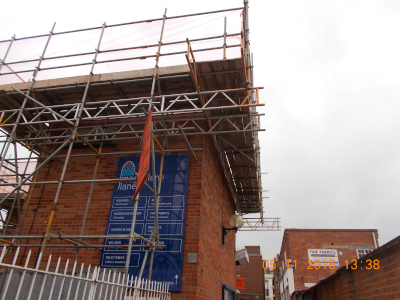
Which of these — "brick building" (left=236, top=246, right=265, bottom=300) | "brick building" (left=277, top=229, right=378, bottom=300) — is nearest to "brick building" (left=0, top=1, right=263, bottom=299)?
"brick building" (left=277, top=229, right=378, bottom=300)

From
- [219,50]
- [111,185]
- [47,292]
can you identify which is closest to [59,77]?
[111,185]

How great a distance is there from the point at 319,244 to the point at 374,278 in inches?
894

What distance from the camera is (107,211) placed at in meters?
6.96

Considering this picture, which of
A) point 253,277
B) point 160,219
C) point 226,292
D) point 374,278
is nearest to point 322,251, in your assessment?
point 226,292

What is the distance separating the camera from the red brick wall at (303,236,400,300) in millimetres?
4953

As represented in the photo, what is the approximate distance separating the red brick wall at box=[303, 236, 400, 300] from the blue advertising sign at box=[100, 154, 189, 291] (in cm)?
403

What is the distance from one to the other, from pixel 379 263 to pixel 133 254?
519 centimetres

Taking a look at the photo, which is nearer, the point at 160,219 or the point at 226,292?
the point at 160,219

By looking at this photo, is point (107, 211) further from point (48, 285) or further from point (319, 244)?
point (319, 244)

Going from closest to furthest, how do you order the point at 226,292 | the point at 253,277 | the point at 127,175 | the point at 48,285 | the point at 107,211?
the point at 48,285
the point at 107,211
the point at 127,175
the point at 226,292
the point at 253,277

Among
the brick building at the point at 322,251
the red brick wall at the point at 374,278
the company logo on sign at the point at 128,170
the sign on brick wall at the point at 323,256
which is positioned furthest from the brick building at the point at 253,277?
the company logo on sign at the point at 128,170

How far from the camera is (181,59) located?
693 cm

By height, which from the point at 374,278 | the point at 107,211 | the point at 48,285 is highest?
the point at 107,211

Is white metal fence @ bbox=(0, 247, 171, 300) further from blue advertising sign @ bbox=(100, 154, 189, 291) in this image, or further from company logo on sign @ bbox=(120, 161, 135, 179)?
company logo on sign @ bbox=(120, 161, 135, 179)
